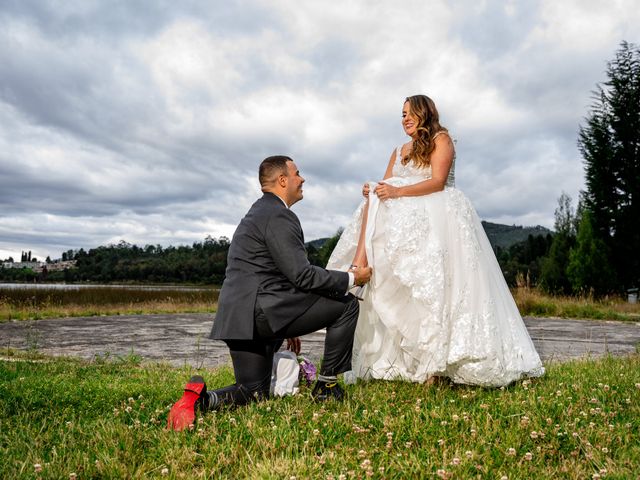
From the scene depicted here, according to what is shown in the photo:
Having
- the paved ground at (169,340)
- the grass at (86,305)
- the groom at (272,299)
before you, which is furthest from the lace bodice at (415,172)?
the grass at (86,305)

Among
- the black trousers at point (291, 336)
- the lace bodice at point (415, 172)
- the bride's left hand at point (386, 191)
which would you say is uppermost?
the lace bodice at point (415, 172)

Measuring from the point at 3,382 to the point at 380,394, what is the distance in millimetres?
3264

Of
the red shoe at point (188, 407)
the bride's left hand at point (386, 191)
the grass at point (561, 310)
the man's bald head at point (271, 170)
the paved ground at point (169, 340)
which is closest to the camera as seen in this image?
the red shoe at point (188, 407)

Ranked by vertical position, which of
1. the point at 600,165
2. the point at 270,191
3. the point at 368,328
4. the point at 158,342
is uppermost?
the point at 600,165

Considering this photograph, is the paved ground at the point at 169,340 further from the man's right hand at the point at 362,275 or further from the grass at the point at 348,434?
the man's right hand at the point at 362,275

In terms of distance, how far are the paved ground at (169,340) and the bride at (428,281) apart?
2072 mm

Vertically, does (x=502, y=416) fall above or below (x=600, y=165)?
below

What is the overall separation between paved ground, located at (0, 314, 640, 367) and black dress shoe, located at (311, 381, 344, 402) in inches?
102

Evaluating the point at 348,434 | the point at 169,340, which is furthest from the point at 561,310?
the point at 348,434

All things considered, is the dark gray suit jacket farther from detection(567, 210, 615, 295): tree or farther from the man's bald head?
detection(567, 210, 615, 295): tree

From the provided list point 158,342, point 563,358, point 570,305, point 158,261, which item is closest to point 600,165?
point 570,305

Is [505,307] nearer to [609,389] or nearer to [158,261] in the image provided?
[609,389]

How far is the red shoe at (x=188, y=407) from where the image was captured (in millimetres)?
3078

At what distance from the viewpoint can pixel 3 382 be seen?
14.8 ft
